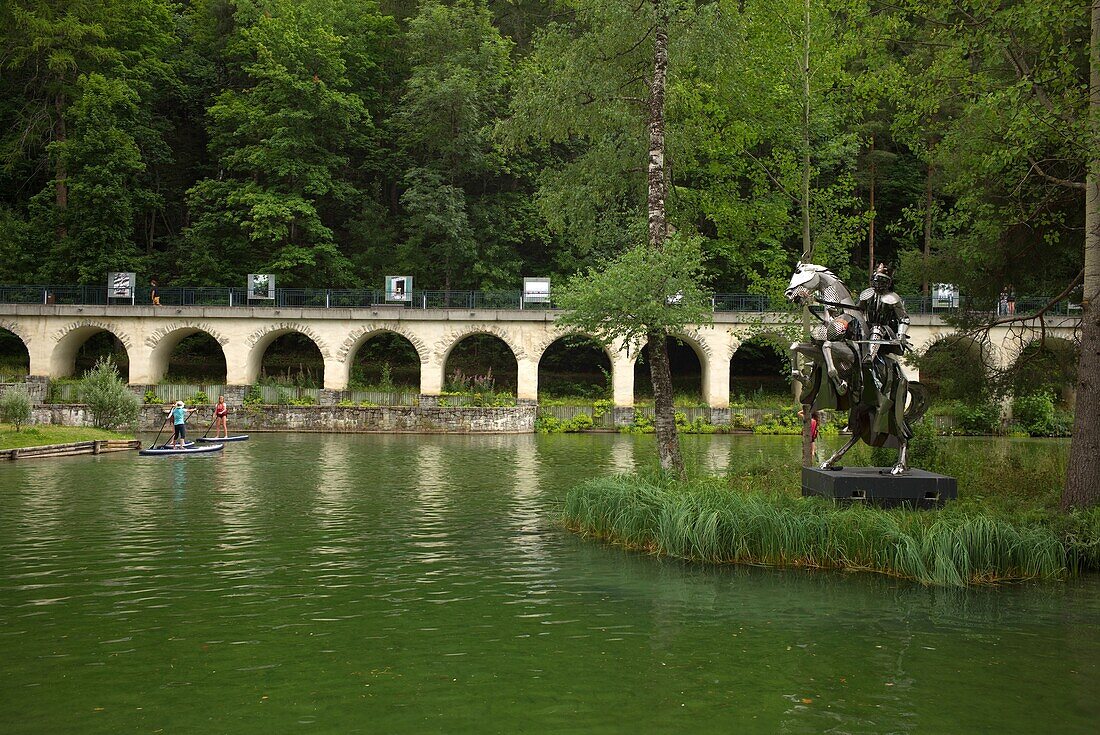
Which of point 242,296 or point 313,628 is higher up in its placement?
point 242,296

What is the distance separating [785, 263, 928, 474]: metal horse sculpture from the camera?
508 inches

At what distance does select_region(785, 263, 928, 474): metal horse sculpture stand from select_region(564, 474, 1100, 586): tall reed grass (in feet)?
5.18

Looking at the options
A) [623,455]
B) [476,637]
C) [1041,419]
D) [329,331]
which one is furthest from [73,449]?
[1041,419]

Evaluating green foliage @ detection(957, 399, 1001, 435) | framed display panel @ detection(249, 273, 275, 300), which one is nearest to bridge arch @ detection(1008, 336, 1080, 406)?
green foliage @ detection(957, 399, 1001, 435)

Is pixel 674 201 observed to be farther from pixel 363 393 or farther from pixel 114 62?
pixel 114 62

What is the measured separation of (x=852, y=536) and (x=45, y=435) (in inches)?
876

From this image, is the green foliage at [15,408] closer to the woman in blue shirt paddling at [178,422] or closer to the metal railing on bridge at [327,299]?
the woman in blue shirt paddling at [178,422]

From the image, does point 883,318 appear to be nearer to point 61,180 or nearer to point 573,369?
point 573,369

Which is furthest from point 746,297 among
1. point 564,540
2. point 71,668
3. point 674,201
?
point 71,668

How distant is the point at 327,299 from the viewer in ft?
127

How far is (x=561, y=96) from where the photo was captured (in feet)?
54.9

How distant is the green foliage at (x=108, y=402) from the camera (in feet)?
96.8

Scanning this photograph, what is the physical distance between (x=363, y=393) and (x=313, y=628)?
28.3 metres

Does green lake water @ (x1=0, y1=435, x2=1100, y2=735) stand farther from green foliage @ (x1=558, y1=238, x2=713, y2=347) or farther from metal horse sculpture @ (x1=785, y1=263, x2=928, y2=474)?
green foliage @ (x1=558, y1=238, x2=713, y2=347)
